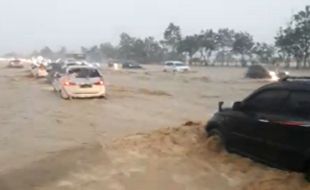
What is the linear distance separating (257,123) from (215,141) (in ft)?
5.73

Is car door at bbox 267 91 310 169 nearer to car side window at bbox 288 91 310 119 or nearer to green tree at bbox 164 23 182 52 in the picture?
car side window at bbox 288 91 310 119

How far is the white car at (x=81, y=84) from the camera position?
23.8 meters

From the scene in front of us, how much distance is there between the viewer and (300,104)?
7.69m

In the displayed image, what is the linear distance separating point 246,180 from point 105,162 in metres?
2.63

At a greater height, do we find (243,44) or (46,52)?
(243,44)

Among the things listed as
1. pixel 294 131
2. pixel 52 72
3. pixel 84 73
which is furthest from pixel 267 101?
pixel 52 72

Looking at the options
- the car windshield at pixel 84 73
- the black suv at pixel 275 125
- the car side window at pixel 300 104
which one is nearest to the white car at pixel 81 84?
the car windshield at pixel 84 73

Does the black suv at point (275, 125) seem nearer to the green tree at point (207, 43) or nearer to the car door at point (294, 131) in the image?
the car door at point (294, 131)

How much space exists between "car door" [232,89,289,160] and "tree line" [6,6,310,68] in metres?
68.6

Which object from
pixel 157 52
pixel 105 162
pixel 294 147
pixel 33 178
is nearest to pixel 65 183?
pixel 33 178

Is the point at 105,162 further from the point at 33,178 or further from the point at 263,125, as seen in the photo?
the point at 263,125

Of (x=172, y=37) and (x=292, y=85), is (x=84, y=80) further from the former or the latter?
(x=172, y=37)

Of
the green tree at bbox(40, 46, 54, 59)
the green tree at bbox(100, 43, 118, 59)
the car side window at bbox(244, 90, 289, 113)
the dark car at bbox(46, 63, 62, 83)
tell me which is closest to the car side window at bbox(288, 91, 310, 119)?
the car side window at bbox(244, 90, 289, 113)

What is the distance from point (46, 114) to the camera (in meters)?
18.9
